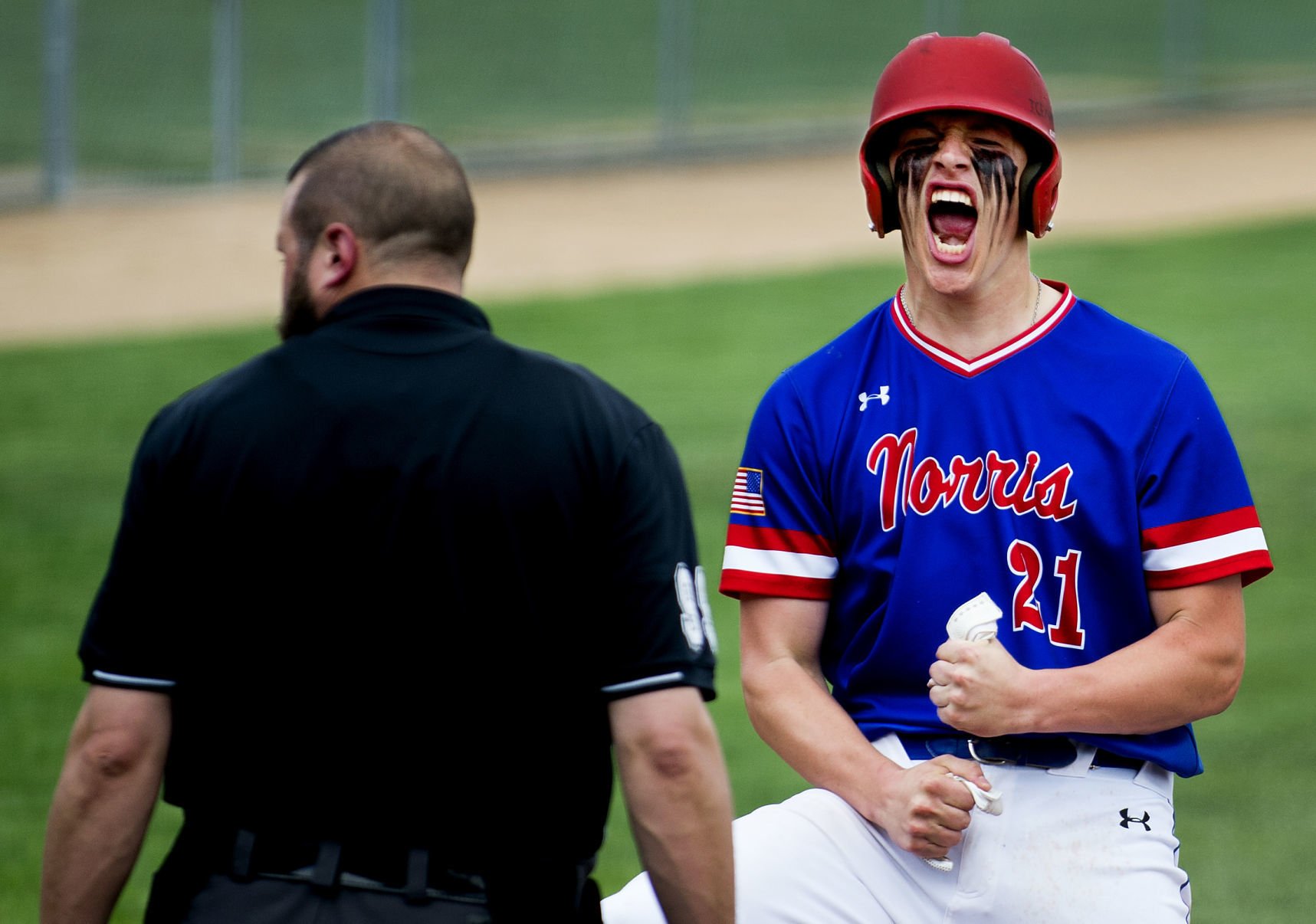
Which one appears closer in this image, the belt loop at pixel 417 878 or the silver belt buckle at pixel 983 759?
the belt loop at pixel 417 878

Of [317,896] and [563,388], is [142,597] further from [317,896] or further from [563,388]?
[563,388]

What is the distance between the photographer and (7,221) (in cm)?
1667

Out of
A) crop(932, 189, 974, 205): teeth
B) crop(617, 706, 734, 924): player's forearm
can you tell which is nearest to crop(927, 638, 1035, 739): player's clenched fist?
crop(617, 706, 734, 924): player's forearm

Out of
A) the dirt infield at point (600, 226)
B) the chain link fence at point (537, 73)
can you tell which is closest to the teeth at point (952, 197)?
the dirt infield at point (600, 226)

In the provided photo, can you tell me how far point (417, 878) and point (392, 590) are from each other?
1.31 ft

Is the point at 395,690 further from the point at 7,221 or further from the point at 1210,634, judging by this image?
the point at 7,221

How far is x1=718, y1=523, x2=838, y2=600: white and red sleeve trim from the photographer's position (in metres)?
3.19

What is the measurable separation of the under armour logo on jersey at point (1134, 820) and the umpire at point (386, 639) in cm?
78

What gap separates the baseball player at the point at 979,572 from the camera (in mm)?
2949

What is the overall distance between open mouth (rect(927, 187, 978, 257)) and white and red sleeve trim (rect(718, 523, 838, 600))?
565 mm

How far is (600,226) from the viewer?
1772 centimetres

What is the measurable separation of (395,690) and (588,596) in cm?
30

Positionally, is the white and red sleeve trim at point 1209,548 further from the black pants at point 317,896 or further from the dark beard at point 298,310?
the dark beard at point 298,310

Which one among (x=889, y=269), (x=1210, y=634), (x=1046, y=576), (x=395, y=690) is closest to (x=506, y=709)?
(x=395, y=690)
